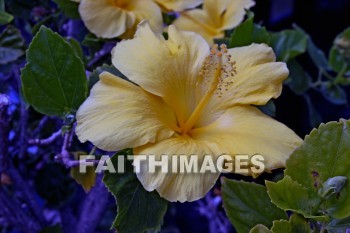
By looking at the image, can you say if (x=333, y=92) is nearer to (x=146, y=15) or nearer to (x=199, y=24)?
(x=199, y=24)

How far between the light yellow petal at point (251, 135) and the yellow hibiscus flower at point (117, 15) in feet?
0.74

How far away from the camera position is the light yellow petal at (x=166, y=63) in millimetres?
674

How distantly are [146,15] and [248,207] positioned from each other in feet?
1.24

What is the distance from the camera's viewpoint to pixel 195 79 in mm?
740

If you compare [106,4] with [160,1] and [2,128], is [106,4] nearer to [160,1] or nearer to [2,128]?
[160,1]

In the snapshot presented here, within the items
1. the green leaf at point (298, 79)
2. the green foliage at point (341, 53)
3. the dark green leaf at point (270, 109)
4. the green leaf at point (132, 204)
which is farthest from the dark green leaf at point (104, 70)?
the green foliage at point (341, 53)

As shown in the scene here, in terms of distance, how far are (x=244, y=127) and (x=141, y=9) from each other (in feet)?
1.04

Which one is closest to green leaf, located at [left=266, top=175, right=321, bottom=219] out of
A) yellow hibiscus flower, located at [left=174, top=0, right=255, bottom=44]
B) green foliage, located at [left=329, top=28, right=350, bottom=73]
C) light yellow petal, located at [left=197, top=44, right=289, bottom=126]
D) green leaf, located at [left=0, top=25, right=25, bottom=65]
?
light yellow petal, located at [left=197, top=44, right=289, bottom=126]

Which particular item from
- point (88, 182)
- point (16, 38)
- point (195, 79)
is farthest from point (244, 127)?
point (16, 38)

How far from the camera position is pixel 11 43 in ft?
2.97

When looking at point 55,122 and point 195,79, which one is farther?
point 55,122

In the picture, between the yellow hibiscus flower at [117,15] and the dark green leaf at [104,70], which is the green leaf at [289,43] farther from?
the dark green leaf at [104,70]

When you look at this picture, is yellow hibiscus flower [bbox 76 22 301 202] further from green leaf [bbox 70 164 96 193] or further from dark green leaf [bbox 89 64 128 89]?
green leaf [bbox 70 164 96 193]

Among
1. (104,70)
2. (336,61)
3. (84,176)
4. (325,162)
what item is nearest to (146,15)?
(104,70)
